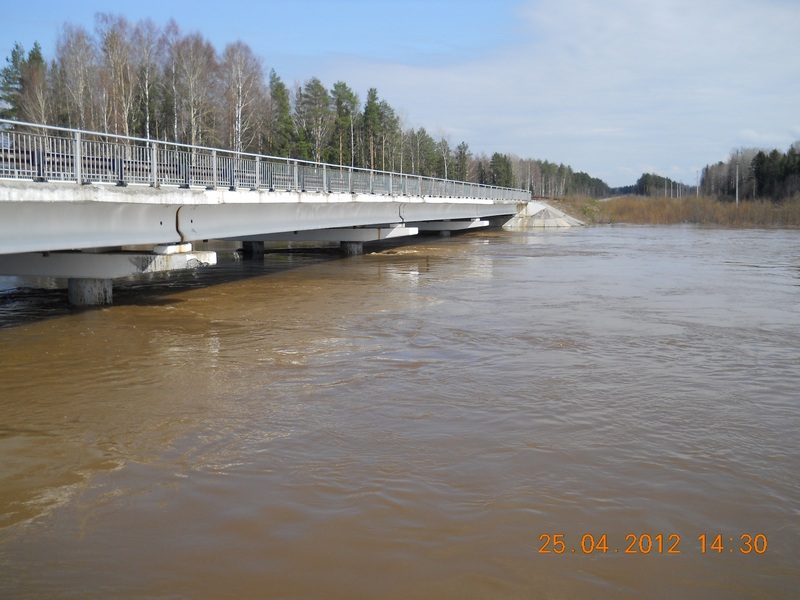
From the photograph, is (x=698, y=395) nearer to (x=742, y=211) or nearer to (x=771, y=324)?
(x=771, y=324)

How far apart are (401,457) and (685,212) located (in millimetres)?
91859

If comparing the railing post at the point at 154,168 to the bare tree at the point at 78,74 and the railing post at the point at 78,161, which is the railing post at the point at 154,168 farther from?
the bare tree at the point at 78,74

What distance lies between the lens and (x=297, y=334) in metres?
16.0

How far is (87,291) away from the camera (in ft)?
65.1

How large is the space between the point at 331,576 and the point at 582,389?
20.5 ft

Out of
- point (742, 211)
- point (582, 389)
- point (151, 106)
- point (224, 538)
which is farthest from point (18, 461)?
point (742, 211)

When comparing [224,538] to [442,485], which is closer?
[224,538]

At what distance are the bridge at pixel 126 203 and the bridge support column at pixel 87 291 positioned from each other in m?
0.03

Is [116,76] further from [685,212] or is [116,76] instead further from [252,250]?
[685,212]

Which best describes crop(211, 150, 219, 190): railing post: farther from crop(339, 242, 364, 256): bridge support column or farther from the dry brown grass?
the dry brown grass
